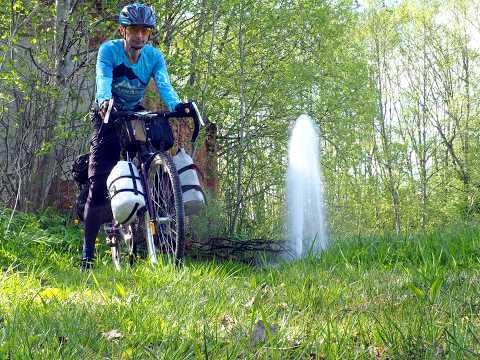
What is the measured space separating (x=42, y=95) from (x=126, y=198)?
13.9ft

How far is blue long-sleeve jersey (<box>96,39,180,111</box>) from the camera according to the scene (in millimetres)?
4875

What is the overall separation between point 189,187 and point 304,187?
6347mm

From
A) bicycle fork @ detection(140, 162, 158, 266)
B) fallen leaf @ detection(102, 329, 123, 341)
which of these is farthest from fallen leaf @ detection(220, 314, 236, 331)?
bicycle fork @ detection(140, 162, 158, 266)

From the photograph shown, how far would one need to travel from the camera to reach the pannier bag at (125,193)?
438cm

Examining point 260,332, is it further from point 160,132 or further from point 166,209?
point 160,132

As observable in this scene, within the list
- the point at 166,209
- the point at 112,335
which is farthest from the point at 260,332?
the point at 166,209

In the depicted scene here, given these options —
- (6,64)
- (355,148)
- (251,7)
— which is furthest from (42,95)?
(355,148)

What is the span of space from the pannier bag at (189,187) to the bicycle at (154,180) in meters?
0.10

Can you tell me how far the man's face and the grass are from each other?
1.90 meters

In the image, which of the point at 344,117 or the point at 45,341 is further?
the point at 344,117

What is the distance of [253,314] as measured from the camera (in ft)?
7.57

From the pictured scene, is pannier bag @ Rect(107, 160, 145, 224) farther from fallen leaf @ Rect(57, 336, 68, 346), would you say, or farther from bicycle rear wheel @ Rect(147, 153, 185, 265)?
fallen leaf @ Rect(57, 336, 68, 346)

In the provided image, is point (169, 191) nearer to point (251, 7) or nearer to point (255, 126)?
point (251, 7)

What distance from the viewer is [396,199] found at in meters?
30.1
